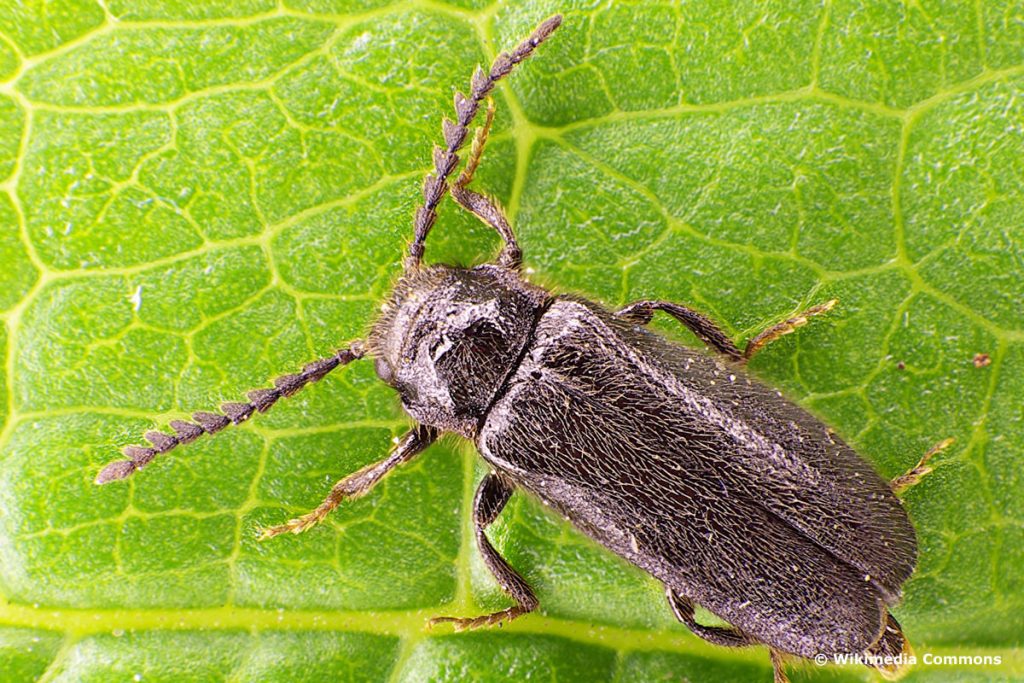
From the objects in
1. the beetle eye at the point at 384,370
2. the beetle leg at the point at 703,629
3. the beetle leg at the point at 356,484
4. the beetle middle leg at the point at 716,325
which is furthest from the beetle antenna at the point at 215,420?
the beetle leg at the point at 703,629

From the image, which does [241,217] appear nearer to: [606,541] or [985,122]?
[606,541]

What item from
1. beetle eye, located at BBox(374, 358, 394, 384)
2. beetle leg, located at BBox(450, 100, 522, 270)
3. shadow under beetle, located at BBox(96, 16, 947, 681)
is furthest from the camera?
beetle eye, located at BBox(374, 358, 394, 384)

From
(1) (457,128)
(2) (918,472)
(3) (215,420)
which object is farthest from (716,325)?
(3) (215,420)

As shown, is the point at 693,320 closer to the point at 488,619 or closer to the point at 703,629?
the point at 703,629

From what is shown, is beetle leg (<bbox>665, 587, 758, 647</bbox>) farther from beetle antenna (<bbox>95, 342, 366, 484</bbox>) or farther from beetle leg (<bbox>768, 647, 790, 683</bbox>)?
beetle antenna (<bbox>95, 342, 366, 484</bbox>)

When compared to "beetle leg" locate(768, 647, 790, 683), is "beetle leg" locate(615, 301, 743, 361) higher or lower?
higher

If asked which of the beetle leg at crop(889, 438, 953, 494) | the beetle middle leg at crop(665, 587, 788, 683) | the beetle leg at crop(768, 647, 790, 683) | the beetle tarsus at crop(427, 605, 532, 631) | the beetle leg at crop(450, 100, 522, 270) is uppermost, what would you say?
the beetle leg at crop(450, 100, 522, 270)

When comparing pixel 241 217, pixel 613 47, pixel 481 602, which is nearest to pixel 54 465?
pixel 241 217

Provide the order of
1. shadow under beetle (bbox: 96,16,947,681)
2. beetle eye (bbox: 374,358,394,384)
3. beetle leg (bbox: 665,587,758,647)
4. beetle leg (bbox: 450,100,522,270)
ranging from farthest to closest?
beetle eye (bbox: 374,358,394,384)
beetle leg (bbox: 450,100,522,270)
beetle leg (bbox: 665,587,758,647)
shadow under beetle (bbox: 96,16,947,681)

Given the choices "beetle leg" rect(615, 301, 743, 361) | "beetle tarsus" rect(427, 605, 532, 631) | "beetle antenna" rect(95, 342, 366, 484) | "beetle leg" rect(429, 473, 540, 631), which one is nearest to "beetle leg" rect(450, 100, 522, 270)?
"beetle leg" rect(615, 301, 743, 361)
